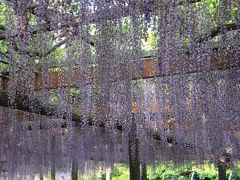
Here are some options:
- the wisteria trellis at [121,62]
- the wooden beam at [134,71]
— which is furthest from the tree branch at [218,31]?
Answer: the wooden beam at [134,71]

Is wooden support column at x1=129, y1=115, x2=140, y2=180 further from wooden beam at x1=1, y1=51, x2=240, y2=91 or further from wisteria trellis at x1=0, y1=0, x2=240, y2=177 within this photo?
wooden beam at x1=1, y1=51, x2=240, y2=91

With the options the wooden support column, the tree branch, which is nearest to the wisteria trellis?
the tree branch

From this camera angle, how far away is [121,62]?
425 cm

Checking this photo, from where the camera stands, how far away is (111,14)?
3354 millimetres

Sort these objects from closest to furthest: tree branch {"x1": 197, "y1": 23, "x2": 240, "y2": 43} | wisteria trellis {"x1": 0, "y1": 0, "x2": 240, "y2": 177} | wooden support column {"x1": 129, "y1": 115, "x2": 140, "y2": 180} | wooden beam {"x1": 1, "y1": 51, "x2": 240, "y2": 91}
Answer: wisteria trellis {"x1": 0, "y1": 0, "x2": 240, "y2": 177} < tree branch {"x1": 197, "y1": 23, "x2": 240, "y2": 43} < wooden beam {"x1": 1, "y1": 51, "x2": 240, "y2": 91} < wooden support column {"x1": 129, "y1": 115, "x2": 140, "y2": 180}

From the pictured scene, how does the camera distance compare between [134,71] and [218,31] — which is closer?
[218,31]

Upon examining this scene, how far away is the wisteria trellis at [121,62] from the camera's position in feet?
10.8

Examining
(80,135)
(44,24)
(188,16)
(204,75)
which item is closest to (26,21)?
(44,24)

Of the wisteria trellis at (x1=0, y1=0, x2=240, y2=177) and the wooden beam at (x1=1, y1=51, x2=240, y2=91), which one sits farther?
the wooden beam at (x1=1, y1=51, x2=240, y2=91)

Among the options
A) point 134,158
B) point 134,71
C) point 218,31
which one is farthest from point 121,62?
point 134,158

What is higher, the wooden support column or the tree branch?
the tree branch

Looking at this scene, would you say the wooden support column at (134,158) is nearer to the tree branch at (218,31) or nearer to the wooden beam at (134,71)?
the wooden beam at (134,71)

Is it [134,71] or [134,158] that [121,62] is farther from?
[134,158]

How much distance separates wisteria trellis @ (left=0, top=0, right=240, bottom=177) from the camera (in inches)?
130
